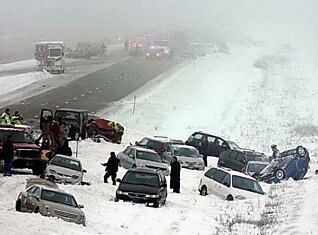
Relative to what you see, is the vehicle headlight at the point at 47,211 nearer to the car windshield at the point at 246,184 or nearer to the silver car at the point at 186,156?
the car windshield at the point at 246,184

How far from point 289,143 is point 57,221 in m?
32.1

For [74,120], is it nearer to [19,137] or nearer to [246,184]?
[19,137]

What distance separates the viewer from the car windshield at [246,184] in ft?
89.0

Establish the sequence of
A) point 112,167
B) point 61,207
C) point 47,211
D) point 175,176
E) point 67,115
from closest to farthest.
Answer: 1. point 47,211
2. point 61,207
3. point 112,167
4. point 175,176
5. point 67,115

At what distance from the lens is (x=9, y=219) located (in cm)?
1662

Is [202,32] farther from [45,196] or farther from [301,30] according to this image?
[45,196]

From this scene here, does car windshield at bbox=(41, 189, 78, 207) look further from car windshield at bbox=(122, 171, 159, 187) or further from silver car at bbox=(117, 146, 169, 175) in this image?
silver car at bbox=(117, 146, 169, 175)

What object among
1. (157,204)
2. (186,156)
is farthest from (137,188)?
(186,156)

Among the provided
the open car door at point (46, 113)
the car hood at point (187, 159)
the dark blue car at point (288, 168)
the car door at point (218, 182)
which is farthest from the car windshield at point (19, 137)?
the dark blue car at point (288, 168)

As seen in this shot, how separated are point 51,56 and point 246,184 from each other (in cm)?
4274

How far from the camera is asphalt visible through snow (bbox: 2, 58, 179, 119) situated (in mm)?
50062

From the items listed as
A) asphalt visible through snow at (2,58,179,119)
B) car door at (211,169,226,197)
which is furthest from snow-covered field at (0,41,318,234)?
asphalt visible through snow at (2,58,179,119)

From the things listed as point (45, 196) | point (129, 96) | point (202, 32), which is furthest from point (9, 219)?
point (202, 32)

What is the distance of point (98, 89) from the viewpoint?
200 feet
